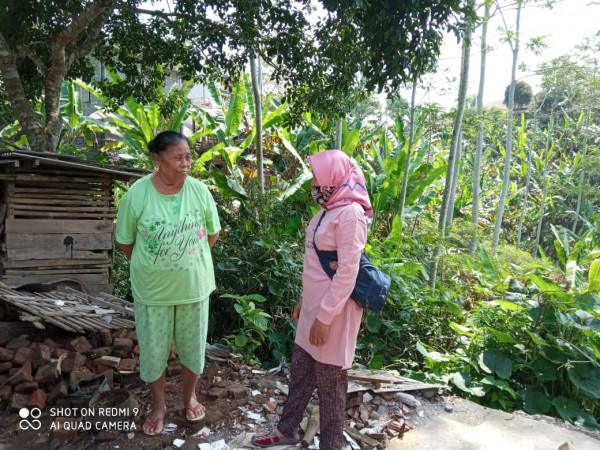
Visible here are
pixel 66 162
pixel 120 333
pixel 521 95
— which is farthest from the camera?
pixel 521 95

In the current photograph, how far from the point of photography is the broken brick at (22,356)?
10.9 ft

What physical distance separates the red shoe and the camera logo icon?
4.51 feet

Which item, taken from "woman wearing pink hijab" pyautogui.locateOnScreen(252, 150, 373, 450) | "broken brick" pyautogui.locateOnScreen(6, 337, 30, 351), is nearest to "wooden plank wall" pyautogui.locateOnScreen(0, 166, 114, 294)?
"broken brick" pyautogui.locateOnScreen(6, 337, 30, 351)

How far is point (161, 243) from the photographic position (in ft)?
8.10

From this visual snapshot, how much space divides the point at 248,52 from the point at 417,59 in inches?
84.1

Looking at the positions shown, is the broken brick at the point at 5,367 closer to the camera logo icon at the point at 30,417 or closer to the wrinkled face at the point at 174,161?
the camera logo icon at the point at 30,417

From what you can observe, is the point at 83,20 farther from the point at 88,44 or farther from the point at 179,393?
the point at 179,393

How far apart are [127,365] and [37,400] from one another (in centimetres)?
67

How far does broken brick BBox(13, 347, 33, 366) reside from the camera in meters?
3.31

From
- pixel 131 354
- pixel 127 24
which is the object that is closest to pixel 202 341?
pixel 131 354

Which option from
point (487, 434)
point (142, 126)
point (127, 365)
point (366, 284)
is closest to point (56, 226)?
point (127, 365)

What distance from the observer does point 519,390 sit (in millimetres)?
4086

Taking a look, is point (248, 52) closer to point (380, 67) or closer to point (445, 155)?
point (380, 67)

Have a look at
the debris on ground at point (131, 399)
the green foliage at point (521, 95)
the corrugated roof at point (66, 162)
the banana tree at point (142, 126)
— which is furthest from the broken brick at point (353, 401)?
the green foliage at point (521, 95)
